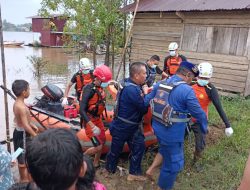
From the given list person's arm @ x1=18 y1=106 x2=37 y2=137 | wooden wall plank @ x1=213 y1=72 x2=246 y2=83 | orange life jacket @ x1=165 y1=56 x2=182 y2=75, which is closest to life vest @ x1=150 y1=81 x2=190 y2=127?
person's arm @ x1=18 y1=106 x2=37 y2=137

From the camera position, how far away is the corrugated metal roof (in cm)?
936

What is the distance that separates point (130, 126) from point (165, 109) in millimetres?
860

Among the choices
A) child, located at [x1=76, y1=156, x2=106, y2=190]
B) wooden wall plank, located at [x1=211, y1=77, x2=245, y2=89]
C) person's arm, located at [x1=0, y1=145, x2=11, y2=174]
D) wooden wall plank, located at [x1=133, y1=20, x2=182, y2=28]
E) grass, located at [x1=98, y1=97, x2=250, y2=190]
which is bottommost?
grass, located at [x1=98, y1=97, x2=250, y2=190]

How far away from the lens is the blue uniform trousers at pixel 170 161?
3.87 metres

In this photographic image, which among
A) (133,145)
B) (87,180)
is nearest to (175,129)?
(133,145)

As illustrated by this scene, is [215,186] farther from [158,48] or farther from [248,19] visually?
[158,48]

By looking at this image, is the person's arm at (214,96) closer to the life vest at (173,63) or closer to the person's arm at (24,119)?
the person's arm at (24,119)

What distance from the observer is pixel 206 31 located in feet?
35.0

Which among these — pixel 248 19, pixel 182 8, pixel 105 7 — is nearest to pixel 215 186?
pixel 248 19

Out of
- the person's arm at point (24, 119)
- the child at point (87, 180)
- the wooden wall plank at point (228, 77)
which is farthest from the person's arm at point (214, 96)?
the wooden wall plank at point (228, 77)

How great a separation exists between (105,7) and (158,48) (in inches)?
110

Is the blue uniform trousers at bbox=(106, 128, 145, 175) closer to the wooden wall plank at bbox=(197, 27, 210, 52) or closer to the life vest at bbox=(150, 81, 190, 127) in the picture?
the life vest at bbox=(150, 81, 190, 127)

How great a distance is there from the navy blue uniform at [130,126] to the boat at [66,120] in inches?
26.4

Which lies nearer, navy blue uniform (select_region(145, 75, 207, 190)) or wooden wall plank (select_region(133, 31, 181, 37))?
navy blue uniform (select_region(145, 75, 207, 190))
